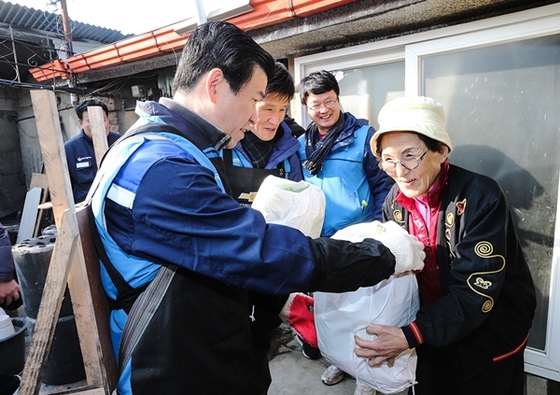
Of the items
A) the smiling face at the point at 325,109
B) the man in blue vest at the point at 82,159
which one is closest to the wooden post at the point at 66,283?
the smiling face at the point at 325,109

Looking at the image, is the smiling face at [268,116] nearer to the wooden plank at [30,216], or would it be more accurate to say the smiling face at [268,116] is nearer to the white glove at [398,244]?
the white glove at [398,244]

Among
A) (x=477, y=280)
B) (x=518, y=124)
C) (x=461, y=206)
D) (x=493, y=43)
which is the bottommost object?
(x=477, y=280)

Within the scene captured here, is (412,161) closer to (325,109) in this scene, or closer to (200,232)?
(200,232)

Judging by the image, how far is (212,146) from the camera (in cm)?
122

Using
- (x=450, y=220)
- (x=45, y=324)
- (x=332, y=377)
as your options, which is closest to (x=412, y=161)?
(x=450, y=220)

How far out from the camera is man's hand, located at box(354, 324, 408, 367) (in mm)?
1464

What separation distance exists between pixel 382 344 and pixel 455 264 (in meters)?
0.46

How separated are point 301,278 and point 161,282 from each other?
413 millimetres

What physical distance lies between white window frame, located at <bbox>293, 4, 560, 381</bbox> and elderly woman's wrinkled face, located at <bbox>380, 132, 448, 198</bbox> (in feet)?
4.20

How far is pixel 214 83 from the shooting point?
1232 millimetres

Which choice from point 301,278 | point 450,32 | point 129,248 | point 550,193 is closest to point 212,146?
point 129,248

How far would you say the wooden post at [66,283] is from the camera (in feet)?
3.83

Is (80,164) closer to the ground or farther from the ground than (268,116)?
closer to the ground

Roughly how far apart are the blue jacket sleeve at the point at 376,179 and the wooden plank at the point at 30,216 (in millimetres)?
6111
